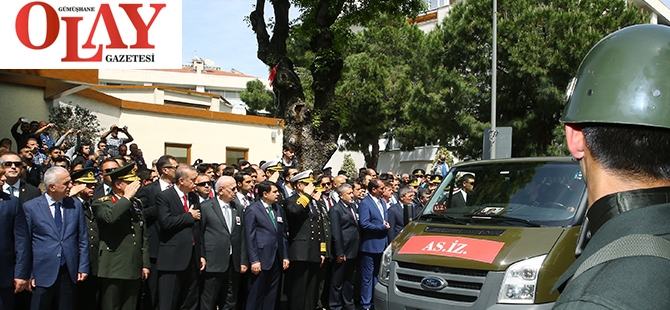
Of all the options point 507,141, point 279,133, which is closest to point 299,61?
point 279,133

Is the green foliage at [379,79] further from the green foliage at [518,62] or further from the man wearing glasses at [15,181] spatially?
the man wearing glasses at [15,181]

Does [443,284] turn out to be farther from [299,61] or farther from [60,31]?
[299,61]

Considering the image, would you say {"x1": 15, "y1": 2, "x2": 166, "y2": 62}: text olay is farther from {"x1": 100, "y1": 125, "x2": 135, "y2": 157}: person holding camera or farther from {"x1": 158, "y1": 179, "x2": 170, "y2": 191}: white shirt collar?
{"x1": 100, "y1": 125, "x2": 135, "y2": 157}: person holding camera

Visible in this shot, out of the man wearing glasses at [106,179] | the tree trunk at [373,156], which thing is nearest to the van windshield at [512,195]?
the man wearing glasses at [106,179]

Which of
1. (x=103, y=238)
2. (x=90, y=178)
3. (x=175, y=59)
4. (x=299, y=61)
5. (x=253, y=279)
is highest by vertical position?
(x=299, y=61)

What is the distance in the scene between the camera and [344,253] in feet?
32.4

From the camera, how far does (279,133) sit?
25047 millimetres

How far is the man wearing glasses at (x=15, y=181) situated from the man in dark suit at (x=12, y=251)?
0.61 metres

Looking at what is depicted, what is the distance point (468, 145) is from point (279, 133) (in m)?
7.78

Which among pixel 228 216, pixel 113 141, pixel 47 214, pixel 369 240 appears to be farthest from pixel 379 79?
pixel 47 214

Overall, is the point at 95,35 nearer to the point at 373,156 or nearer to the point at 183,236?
the point at 183,236

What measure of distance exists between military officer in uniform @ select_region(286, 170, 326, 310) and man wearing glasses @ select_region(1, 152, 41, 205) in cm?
340

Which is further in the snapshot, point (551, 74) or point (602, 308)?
point (551, 74)

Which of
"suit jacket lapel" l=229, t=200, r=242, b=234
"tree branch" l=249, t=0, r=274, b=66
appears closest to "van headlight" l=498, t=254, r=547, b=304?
"suit jacket lapel" l=229, t=200, r=242, b=234
